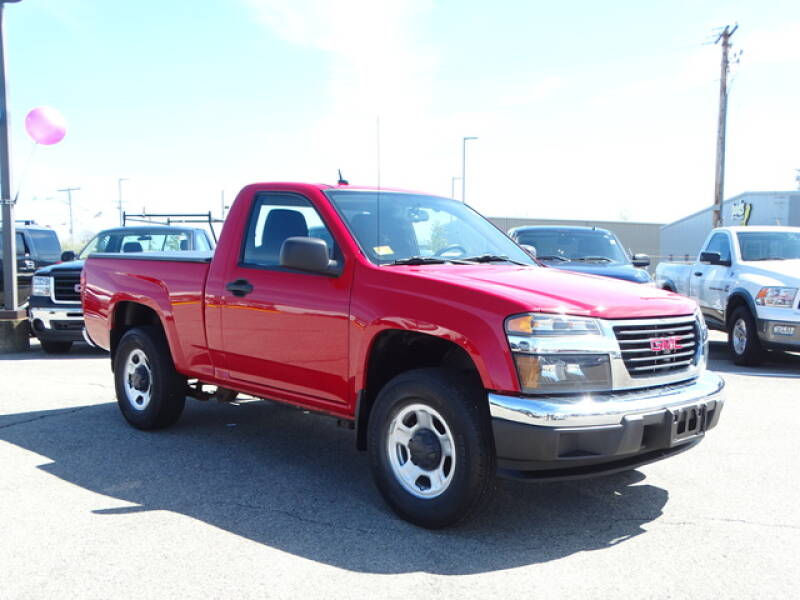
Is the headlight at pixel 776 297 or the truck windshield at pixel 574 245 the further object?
the truck windshield at pixel 574 245

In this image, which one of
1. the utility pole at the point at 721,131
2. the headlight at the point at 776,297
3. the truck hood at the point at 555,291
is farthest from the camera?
the utility pole at the point at 721,131

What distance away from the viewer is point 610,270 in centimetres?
1037

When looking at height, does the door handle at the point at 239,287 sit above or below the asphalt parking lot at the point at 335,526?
above

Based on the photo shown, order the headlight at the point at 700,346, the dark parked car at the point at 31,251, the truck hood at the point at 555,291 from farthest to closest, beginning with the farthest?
1. the dark parked car at the point at 31,251
2. the headlight at the point at 700,346
3. the truck hood at the point at 555,291

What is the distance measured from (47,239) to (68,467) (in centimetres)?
1248

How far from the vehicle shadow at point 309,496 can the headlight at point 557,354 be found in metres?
0.84

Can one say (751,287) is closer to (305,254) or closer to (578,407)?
(578,407)

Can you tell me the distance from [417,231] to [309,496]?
183cm

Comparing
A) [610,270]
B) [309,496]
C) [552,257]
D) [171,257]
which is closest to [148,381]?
[171,257]

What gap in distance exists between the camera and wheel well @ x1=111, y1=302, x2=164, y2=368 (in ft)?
21.2

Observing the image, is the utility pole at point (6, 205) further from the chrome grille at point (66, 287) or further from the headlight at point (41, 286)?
the chrome grille at point (66, 287)

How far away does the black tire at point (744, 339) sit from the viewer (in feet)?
32.6

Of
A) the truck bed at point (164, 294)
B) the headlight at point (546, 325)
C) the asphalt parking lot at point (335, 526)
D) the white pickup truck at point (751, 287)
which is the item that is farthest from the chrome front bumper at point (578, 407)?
the white pickup truck at point (751, 287)

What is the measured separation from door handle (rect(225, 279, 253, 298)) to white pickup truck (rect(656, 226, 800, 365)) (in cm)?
720
